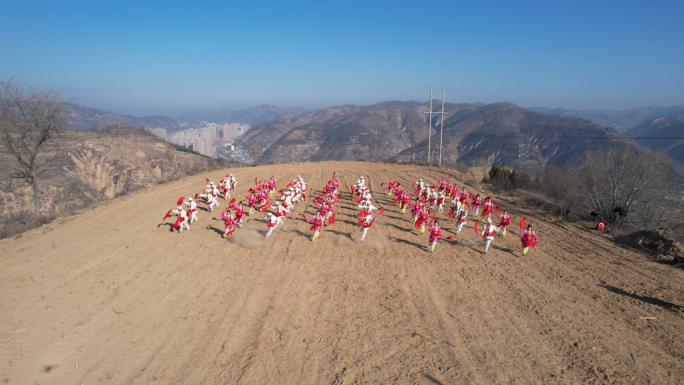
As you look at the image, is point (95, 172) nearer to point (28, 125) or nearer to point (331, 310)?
point (28, 125)

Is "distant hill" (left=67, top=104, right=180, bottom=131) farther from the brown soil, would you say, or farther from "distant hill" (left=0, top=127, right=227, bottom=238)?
the brown soil

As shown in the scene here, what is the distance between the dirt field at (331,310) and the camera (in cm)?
563

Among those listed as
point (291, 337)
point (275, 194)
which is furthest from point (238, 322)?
point (275, 194)

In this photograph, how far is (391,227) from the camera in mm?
13430

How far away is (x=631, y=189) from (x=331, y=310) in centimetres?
1573

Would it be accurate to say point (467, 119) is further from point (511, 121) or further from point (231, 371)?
point (231, 371)

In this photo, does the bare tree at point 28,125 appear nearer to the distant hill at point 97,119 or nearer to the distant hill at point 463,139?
the distant hill at point 97,119

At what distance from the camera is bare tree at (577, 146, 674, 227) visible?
552 inches

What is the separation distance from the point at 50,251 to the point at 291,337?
10070mm

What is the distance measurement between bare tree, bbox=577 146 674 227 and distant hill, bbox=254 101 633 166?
5457cm

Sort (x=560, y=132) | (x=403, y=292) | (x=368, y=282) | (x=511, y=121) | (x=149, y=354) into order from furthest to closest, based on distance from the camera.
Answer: (x=511, y=121)
(x=560, y=132)
(x=368, y=282)
(x=403, y=292)
(x=149, y=354)

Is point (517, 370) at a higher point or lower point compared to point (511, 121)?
lower

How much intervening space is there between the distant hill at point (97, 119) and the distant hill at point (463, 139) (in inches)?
1723

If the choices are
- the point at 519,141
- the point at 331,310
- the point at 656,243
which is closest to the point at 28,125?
the point at 331,310
